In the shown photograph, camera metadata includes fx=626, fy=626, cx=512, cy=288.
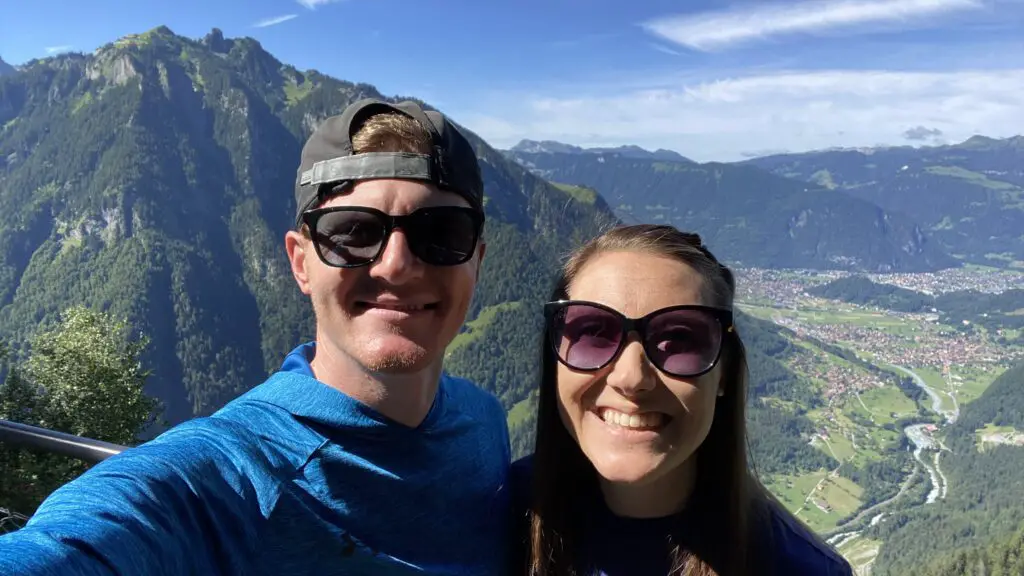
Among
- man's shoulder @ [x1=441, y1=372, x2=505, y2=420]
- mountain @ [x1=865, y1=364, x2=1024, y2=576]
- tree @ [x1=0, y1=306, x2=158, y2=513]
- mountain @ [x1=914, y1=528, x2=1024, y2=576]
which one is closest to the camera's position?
man's shoulder @ [x1=441, y1=372, x2=505, y2=420]

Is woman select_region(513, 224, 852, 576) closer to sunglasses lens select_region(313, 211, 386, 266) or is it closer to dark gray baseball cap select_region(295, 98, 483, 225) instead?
dark gray baseball cap select_region(295, 98, 483, 225)

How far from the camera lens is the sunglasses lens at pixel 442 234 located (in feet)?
10.5

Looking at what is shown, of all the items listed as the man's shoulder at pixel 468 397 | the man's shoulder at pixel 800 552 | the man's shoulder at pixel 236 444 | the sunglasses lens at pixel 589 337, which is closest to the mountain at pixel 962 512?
the man's shoulder at pixel 800 552

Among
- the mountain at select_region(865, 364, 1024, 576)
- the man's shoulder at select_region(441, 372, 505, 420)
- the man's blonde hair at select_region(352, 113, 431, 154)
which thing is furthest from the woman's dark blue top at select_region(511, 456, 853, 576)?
the mountain at select_region(865, 364, 1024, 576)

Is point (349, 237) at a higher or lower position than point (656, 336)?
higher

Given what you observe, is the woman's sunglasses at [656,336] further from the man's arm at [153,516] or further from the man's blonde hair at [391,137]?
the man's arm at [153,516]

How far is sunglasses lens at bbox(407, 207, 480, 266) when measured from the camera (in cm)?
320

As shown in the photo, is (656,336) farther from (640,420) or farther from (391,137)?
(391,137)

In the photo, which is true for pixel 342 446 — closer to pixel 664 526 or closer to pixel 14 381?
pixel 664 526

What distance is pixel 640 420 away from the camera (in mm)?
3066

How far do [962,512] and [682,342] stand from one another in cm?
19267

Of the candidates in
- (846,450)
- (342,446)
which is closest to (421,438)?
(342,446)

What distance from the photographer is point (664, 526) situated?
11.0 feet

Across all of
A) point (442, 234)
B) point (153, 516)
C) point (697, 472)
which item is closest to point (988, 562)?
point (697, 472)
